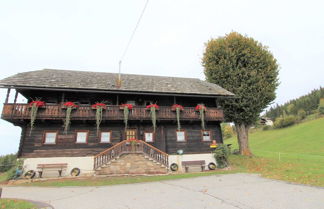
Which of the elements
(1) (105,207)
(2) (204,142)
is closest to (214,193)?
(1) (105,207)

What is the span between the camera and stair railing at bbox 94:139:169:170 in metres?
14.0

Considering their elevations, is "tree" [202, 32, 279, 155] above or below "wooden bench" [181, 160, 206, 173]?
above

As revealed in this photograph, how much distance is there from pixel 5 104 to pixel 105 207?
13.0 metres

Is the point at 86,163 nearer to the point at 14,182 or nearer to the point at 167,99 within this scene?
the point at 14,182

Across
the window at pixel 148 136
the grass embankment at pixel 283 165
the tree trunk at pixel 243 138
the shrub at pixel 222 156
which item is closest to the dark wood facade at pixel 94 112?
the window at pixel 148 136

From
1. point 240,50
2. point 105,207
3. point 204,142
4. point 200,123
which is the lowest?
point 105,207

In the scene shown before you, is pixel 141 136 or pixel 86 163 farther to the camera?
pixel 141 136

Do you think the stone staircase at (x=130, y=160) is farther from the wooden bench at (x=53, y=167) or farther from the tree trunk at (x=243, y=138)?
the tree trunk at (x=243, y=138)

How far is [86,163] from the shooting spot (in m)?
15.0

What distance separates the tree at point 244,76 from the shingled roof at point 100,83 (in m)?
2.41

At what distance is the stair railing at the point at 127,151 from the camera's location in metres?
14.0

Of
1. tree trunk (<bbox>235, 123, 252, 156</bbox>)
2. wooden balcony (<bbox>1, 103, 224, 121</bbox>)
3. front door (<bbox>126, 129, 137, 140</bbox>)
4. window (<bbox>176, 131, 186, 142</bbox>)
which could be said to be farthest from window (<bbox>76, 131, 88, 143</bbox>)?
tree trunk (<bbox>235, 123, 252, 156</bbox>)

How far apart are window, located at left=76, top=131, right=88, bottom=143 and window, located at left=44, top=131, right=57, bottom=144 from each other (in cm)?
176

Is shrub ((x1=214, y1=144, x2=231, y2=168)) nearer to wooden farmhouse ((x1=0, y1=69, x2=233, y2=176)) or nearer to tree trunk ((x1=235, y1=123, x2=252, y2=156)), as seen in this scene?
wooden farmhouse ((x1=0, y1=69, x2=233, y2=176))
